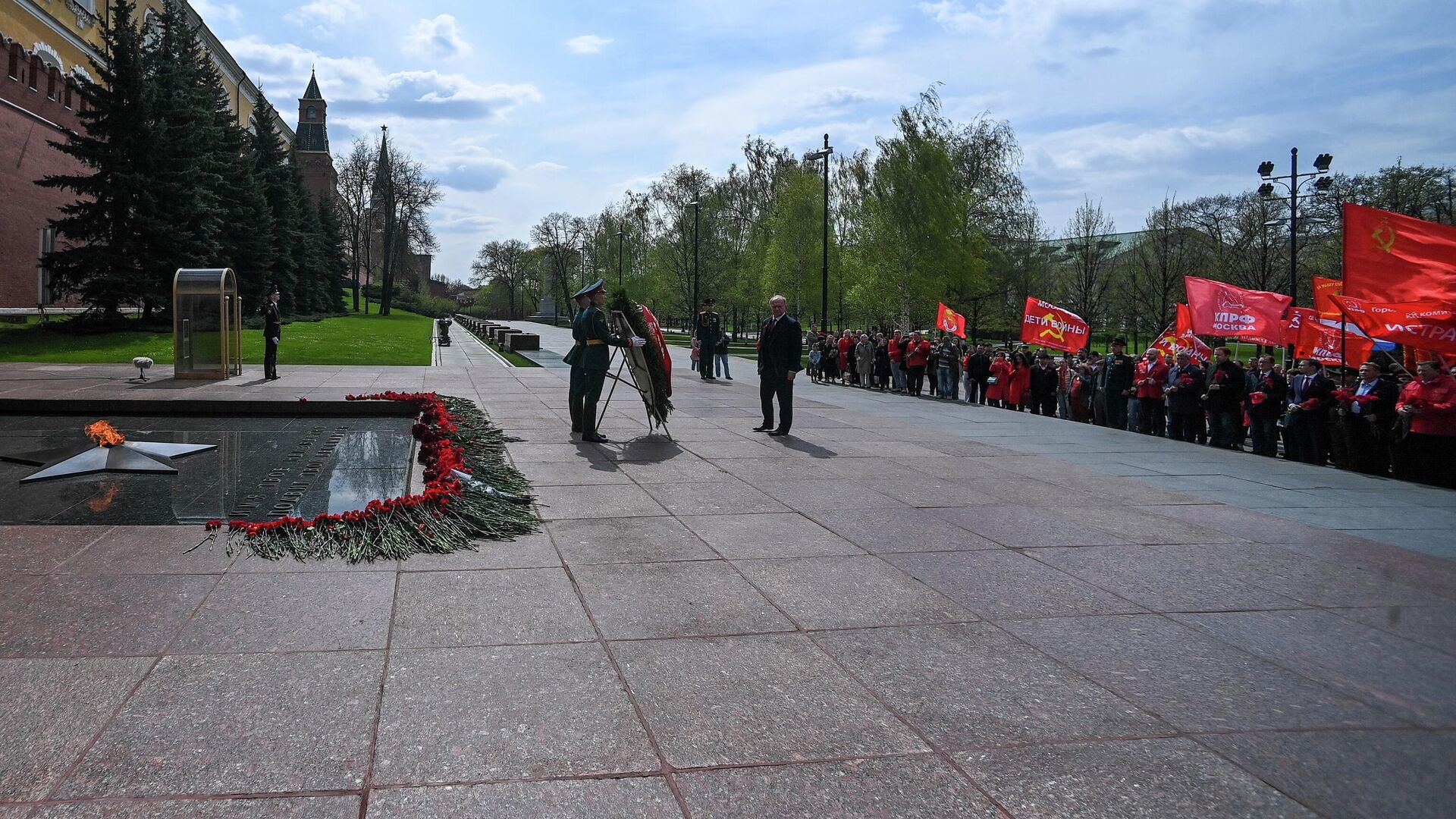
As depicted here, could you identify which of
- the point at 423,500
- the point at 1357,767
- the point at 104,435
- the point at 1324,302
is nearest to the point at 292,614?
the point at 423,500

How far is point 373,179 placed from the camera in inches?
3246

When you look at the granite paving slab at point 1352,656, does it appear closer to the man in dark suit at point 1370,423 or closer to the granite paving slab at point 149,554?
the granite paving slab at point 149,554

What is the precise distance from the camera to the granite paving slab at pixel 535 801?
2.88 metres

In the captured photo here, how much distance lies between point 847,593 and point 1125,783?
2268 millimetres

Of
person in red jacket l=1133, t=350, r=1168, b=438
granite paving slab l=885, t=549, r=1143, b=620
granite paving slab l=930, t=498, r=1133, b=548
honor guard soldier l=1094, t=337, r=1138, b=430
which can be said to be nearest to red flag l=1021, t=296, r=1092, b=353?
honor guard soldier l=1094, t=337, r=1138, b=430

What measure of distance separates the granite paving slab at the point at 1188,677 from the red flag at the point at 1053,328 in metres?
16.7

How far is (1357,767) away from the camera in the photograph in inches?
128

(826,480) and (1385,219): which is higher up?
(1385,219)

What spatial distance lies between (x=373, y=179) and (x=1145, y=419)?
78181mm

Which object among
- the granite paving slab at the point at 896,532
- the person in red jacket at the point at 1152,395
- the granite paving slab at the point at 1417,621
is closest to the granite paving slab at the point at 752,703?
the granite paving slab at the point at 896,532

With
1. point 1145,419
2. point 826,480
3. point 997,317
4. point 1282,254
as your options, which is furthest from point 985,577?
point 997,317

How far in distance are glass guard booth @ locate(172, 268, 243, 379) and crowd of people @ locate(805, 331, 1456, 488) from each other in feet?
50.5

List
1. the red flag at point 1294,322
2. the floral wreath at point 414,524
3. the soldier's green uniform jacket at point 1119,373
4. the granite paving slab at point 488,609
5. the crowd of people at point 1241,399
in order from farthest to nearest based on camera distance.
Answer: the soldier's green uniform jacket at point 1119,373, the red flag at point 1294,322, the crowd of people at point 1241,399, the floral wreath at point 414,524, the granite paving slab at point 488,609

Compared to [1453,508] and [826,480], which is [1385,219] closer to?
[1453,508]
